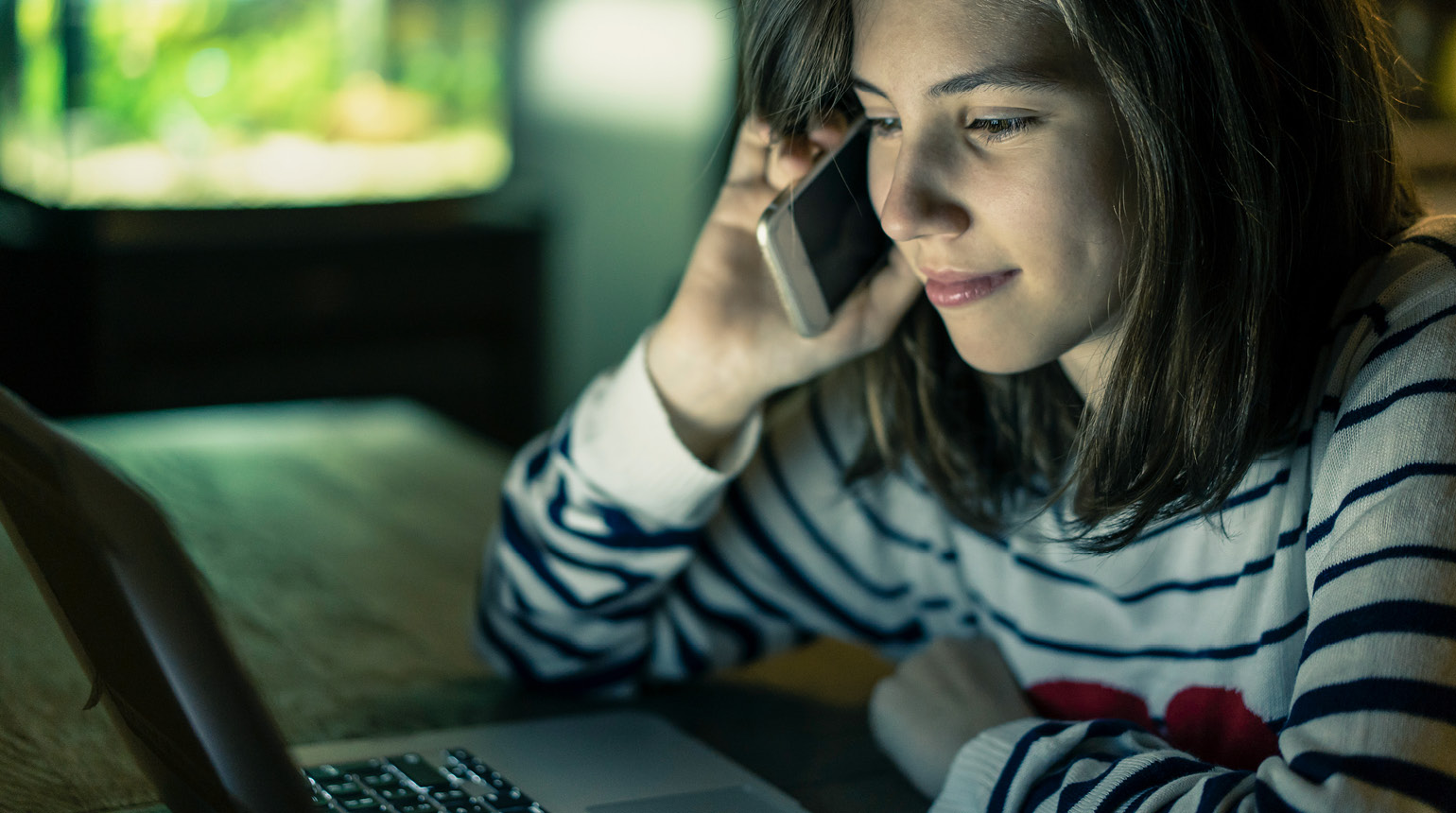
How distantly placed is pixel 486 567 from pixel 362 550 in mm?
228

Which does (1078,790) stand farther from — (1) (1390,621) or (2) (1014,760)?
(1) (1390,621)

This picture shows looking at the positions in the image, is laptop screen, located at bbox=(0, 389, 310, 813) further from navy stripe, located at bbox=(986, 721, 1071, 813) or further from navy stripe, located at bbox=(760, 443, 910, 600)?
navy stripe, located at bbox=(760, 443, 910, 600)

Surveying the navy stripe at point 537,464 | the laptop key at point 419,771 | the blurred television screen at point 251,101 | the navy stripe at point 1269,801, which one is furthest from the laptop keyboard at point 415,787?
the blurred television screen at point 251,101

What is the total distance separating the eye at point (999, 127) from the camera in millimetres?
694

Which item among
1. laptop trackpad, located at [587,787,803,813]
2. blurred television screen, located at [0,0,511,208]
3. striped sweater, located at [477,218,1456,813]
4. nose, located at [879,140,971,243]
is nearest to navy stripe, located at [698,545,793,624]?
Result: striped sweater, located at [477,218,1456,813]

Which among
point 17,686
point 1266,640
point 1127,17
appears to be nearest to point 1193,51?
point 1127,17

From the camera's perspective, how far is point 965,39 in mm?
691

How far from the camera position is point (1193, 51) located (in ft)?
2.18

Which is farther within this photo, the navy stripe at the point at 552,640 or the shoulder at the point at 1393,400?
the navy stripe at the point at 552,640

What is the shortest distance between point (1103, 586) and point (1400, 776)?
0.32m

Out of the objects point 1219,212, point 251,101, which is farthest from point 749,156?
point 251,101

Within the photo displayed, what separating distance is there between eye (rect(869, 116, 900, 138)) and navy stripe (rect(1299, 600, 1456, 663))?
38 centimetres

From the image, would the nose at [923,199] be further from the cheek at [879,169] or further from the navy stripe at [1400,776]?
the navy stripe at [1400,776]

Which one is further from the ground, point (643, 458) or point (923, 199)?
point (923, 199)
